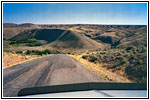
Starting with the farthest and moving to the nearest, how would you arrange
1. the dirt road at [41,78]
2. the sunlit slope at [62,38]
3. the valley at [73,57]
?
1. the sunlit slope at [62,38]
2. the valley at [73,57]
3. the dirt road at [41,78]

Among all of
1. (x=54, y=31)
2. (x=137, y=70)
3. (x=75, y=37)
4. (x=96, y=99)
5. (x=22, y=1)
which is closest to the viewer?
(x=96, y=99)

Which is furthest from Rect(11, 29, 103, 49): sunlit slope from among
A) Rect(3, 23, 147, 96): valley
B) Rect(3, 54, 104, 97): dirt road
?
Rect(3, 54, 104, 97): dirt road

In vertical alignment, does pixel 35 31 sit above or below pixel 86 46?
above

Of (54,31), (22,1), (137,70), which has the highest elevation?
(54,31)

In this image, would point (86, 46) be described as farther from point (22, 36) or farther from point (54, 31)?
point (22, 36)

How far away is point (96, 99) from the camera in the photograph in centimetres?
511

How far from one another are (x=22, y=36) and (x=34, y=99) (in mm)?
162576

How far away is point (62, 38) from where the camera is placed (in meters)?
126

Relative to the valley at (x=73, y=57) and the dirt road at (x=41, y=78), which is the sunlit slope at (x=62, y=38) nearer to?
the valley at (x=73, y=57)

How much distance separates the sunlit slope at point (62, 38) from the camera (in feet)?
355

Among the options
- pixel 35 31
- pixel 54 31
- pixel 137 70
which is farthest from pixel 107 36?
pixel 137 70

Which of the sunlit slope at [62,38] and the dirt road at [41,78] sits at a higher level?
the sunlit slope at [62,38]

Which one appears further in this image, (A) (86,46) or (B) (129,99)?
(A) (86,46)

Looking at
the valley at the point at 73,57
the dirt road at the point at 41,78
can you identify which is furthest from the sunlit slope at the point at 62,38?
the dirt road at the point at 41,78
